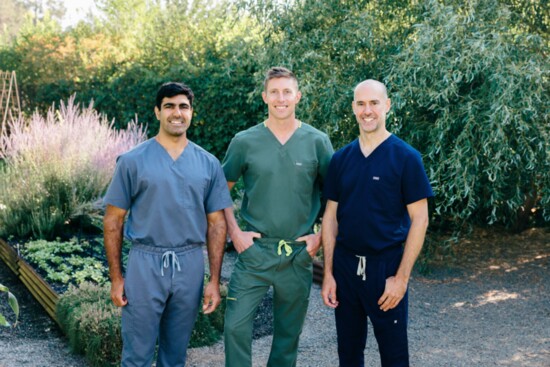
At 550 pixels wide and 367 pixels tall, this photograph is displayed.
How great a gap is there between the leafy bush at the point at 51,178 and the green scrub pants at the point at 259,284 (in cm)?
440

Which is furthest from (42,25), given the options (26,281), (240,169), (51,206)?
(240,169)

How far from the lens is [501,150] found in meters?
5.76

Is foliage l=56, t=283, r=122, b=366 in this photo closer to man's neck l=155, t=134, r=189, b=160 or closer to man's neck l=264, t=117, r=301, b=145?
man's neck l=155, t=134, r=189, b=160

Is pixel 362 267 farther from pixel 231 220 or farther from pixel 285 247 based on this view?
pixel 231 220

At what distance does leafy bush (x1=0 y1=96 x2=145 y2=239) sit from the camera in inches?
290

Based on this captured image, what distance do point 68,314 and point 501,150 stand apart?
385 cm

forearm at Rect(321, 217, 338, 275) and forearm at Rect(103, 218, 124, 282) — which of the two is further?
forearm at Rect(321, 217, 338, 275)

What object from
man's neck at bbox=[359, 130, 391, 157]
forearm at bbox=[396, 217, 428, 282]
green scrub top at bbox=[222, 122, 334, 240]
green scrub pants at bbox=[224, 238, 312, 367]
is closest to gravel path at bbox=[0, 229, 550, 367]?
green scrub pants at bbox=[224, 238, 312, 367]

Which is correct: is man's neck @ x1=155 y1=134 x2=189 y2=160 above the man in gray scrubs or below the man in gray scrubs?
above

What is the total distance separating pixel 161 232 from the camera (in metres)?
3.18

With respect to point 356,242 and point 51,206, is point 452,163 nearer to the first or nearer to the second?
point 356,242

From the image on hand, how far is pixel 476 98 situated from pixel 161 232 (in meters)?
3.94

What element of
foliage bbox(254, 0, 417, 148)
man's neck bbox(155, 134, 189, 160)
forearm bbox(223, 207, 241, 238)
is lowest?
forearm bbox(223, 207, 241, 238)

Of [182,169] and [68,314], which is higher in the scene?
[182,169]
